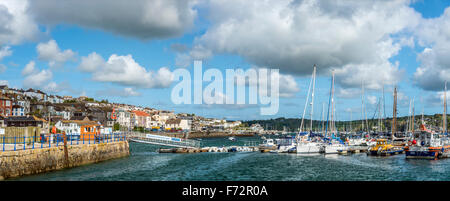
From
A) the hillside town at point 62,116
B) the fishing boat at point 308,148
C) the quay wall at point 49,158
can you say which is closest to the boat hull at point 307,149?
the fishing boat at point 308,148

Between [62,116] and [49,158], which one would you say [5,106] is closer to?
[62,116]

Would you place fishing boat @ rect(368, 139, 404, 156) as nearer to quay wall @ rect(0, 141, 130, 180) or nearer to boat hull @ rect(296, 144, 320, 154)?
boat hull @ rect(296, 144, 320, 154)

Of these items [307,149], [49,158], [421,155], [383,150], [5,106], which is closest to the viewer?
[49,158]

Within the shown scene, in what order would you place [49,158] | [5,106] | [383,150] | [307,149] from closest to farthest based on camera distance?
[49,158] → [383,150] → [307,149] → [5,106]

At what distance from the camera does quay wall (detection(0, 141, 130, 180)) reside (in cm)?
2689

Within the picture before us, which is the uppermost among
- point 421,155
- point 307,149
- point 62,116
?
point 62,116

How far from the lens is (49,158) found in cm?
3231

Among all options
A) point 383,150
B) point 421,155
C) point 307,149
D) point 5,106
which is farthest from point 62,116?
point 421,155

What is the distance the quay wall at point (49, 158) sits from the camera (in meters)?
26.9

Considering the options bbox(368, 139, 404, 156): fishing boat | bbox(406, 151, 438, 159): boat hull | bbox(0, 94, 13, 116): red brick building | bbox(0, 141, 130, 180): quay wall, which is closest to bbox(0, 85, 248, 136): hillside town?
bbox(0, 94, 13, 116): red brick building

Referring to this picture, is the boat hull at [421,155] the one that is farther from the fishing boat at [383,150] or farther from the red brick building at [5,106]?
the red brick building at [5,106]

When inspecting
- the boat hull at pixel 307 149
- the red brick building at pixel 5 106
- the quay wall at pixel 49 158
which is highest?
the red brick building at pixel 5 106

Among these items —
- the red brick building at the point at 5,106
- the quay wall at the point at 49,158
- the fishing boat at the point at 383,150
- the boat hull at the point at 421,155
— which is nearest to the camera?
the quay wall at the point at 49,158
